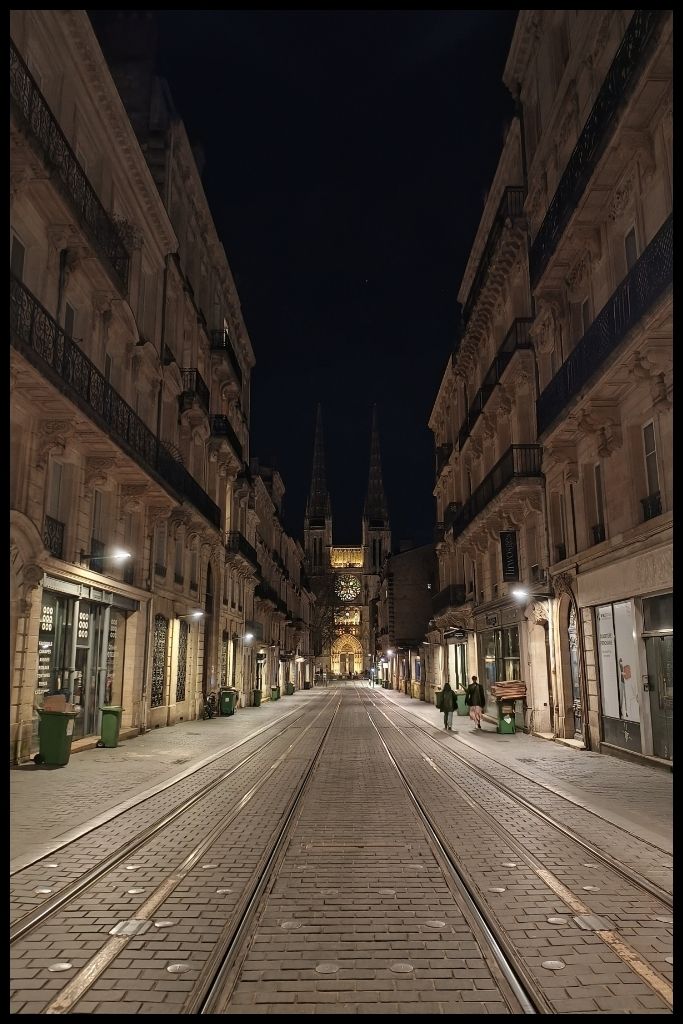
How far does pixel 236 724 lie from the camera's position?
2402 cm

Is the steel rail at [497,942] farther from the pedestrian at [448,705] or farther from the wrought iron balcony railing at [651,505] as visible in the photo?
the pedestrian at [448,705]

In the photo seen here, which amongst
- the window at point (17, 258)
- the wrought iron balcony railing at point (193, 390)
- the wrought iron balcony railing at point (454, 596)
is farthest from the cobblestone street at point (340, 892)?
the wrought iron balcony railing at point (454, 596)

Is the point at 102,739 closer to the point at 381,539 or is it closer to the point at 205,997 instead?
the point at 205,997

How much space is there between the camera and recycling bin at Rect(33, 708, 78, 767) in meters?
12.5

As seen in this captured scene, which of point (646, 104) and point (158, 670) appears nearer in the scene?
point (646, 104)

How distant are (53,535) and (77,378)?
331 cm

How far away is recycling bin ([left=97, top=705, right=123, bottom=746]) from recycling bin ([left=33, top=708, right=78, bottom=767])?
310 centimetres

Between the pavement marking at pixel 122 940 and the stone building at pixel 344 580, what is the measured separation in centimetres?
9298

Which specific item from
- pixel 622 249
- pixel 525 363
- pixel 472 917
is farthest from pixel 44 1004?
pixel 525 363

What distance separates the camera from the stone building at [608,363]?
11719mm

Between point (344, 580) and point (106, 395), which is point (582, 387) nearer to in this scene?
point (106, 395)

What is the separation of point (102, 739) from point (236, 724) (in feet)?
28.5

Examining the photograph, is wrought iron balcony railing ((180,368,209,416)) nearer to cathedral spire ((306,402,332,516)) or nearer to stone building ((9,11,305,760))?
stone building ((9,11,305,760))

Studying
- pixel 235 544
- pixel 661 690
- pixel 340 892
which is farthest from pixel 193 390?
pixel 340 892
